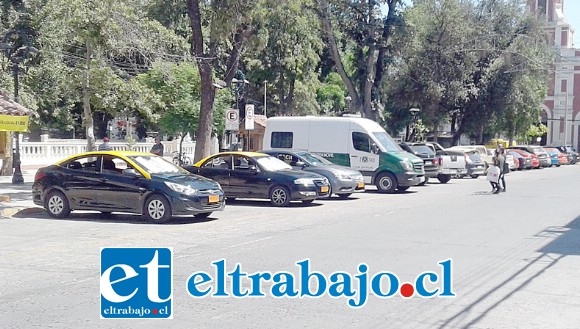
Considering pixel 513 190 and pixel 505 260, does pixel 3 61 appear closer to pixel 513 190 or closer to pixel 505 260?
pixel 513 190

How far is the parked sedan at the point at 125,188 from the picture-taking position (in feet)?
52.1

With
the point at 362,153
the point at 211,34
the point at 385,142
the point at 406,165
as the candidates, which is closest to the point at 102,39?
the point at 211,34

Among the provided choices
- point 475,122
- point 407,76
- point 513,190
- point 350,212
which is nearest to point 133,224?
point 350,212

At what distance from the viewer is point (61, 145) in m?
38.0

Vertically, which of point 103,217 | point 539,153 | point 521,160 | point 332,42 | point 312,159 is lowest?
point 103,217

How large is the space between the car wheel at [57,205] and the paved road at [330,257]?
28cm

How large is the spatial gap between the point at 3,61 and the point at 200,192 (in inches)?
597

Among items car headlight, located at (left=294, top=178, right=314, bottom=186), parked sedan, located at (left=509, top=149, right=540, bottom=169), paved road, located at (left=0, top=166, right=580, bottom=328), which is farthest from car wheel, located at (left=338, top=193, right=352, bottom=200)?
parked sedan, located at (left=509, top=149, right=540, bottom=169)

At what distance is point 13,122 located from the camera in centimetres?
1947

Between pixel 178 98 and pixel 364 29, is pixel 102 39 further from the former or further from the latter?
pixel 364 29

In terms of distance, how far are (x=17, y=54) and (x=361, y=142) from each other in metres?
12.8

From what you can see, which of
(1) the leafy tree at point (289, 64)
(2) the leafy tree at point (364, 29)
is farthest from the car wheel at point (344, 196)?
(1) the leafy tree at point (289, 64)

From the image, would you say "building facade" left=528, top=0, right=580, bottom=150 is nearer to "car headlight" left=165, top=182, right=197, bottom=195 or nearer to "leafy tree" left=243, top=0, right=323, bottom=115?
"leafy tree" left=243, top=0, right=323, bottom=115

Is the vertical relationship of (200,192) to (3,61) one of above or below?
below
